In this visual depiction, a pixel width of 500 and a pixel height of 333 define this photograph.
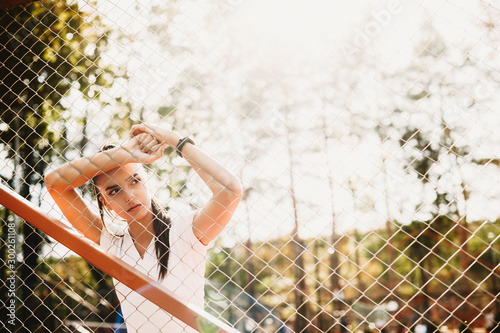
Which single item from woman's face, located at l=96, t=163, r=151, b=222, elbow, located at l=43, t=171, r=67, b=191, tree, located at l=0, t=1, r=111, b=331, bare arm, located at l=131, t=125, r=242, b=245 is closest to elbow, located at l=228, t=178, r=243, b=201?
bare arm, located at l=131, t=125, r=242, b=245

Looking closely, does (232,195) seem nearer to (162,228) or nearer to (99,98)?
(162,228)

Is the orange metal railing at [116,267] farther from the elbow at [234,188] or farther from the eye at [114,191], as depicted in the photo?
the elbow at [234,188]

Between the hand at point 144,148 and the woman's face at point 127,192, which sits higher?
the hand at point 144,148


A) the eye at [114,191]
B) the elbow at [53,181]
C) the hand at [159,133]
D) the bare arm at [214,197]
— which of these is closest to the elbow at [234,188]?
the bare arm at [214,197]

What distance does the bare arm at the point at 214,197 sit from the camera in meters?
1.62

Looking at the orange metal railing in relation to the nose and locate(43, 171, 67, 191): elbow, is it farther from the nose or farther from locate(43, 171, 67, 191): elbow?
the nose

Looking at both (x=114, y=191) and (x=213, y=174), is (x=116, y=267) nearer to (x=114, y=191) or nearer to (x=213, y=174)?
(x=114, y=191)

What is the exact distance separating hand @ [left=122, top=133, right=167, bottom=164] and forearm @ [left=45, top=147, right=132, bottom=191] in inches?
1.3

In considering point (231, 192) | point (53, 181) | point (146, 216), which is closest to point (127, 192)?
point (146, 216)

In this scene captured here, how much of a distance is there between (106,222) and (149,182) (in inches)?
14.0

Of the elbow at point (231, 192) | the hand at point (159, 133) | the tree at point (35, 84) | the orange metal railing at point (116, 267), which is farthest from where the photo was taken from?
the tree at point (35, 84)

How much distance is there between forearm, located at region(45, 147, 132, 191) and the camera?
5.75ft

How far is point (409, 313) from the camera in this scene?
1290 centimetres

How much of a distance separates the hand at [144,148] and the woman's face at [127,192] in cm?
10
